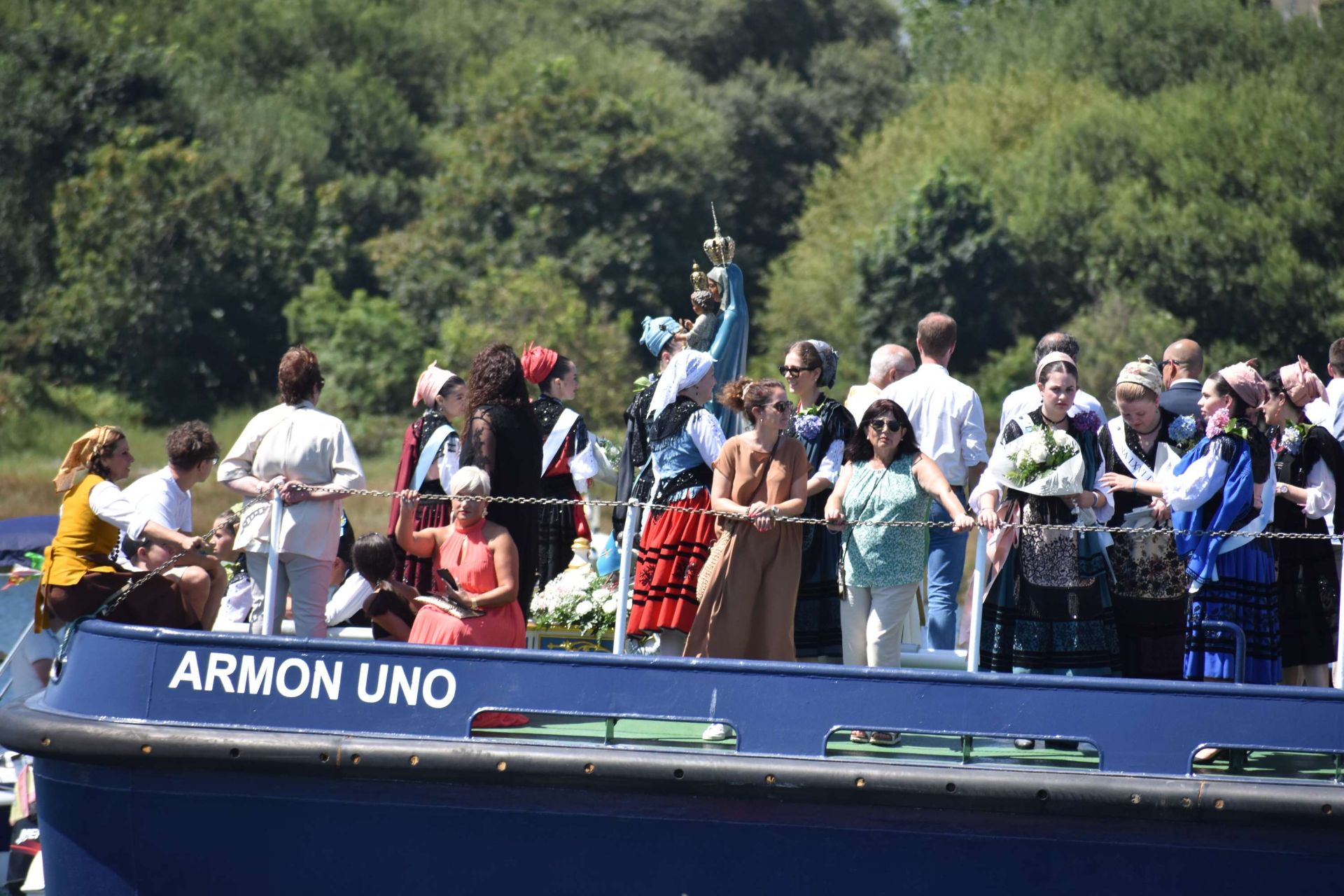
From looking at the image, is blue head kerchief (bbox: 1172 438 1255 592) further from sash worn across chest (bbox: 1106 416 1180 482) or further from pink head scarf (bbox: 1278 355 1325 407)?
pink head scarf (bbox: 1278 355 1325 407)

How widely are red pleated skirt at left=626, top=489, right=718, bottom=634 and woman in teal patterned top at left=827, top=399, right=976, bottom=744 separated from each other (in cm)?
61

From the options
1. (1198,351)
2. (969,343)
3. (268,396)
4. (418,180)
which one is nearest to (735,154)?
(418,180)

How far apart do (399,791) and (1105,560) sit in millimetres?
2834

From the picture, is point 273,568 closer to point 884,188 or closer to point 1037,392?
point 1037,392

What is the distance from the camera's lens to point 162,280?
2964 cm

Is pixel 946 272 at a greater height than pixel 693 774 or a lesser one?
greater

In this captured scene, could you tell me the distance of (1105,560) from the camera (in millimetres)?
6477

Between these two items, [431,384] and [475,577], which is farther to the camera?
[431,384]

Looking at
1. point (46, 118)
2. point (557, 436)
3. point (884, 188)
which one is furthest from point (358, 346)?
point (557, 436)

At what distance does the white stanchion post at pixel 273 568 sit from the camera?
6.60 meters

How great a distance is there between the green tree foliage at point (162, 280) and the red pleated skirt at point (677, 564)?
24246 mm

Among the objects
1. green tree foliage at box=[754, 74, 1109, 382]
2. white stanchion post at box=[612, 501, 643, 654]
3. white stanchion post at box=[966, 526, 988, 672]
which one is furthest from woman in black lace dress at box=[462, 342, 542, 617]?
green tree foliage at box=[754, 74, 1109, 382]

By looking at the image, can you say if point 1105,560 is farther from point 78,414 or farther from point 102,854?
point 78,414

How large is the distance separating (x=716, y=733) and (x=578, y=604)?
1433 mm
